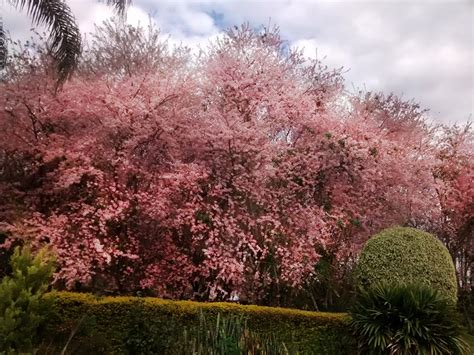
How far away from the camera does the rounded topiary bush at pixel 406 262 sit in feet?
36.2

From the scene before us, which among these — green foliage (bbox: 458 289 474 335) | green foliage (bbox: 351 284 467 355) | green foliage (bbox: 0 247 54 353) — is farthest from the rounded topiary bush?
green foliage (bbox: 458 289 474 335)

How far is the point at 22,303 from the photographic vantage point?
7566mm

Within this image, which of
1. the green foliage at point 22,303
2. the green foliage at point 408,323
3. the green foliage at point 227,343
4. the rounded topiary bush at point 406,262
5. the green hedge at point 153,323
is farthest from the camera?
the rounded topiary bush at point 406,262

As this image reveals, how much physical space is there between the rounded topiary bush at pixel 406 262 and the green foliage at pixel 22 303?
6275 millimetres

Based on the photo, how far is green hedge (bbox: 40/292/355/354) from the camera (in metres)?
8.35

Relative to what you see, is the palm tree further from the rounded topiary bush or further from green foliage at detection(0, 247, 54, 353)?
the rounded topiary bush

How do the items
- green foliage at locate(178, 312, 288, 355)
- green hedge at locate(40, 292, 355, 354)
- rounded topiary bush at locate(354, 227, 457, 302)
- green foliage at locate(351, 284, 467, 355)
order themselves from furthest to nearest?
rounded topiary bush at locate(354, 227, 457, 302) → green foliage at locate(351, 284, 467, 355) → green hedge at locate(40, 292, 355, 354) → green foliage at locate(178, 312, 288, 355)

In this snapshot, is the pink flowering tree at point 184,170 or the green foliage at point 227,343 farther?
the pink flowering tree at point 184,170

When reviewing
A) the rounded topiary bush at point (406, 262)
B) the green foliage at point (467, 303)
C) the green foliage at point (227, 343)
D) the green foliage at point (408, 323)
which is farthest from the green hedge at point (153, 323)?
the green foliage at point (467, 303)

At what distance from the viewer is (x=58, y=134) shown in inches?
491

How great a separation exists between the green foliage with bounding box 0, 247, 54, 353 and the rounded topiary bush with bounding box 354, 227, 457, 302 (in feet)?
20.6

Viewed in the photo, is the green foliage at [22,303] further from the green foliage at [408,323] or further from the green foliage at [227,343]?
the green foliage at [408,323]

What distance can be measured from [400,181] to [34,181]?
29.2ft

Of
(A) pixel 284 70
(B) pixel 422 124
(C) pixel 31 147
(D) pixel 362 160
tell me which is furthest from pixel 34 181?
(B) pixel 422 124
